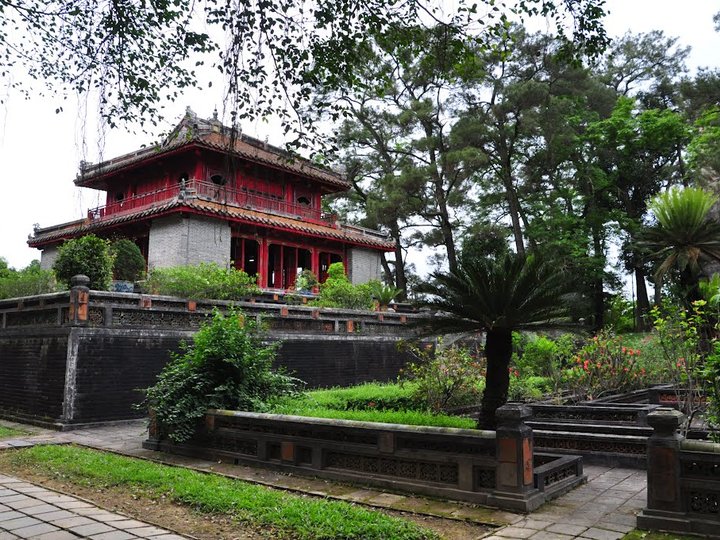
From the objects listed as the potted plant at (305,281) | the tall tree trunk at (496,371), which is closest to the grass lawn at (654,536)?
the tall tree trunk at (496,371)

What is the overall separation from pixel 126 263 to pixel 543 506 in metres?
14.2

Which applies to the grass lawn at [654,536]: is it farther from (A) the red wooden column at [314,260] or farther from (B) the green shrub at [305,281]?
(A) the red wooden column at [314,260]

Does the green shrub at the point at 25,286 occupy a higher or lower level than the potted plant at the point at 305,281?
lower

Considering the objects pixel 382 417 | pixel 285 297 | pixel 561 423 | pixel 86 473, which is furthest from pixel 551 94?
pixel 86 473

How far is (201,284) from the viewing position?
14453 mm

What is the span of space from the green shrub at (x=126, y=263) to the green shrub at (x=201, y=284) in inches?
58.4

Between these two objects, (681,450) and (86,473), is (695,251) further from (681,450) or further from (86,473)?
(86,473)

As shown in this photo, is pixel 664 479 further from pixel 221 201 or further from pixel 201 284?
pixel 221 201

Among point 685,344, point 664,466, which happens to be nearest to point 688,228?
point 685,344

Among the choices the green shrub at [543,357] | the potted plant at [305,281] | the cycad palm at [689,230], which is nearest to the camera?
the green shrub at [543,357]

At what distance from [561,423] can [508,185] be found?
2007cm

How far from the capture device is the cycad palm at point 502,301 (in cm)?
664

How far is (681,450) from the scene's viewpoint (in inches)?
188

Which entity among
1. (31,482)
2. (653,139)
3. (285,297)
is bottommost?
(31,482)
